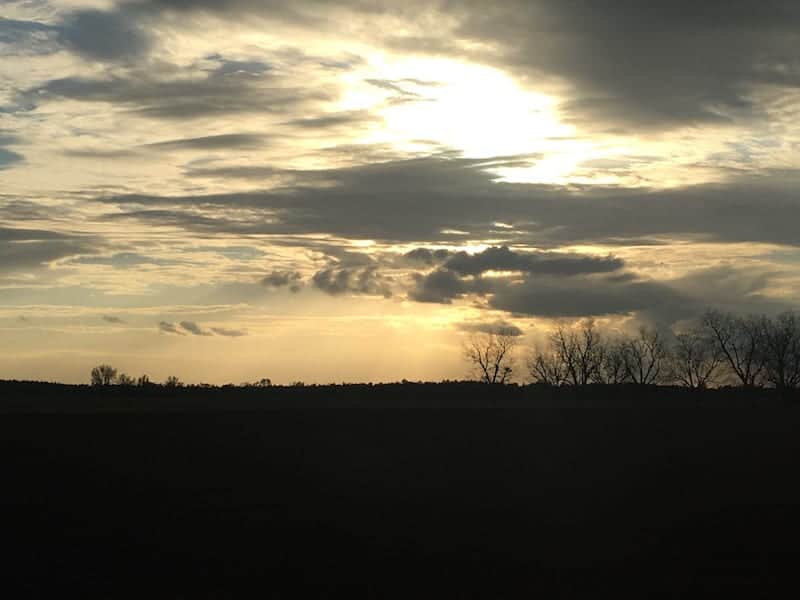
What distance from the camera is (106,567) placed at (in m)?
26.8

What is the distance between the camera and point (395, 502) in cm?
3453

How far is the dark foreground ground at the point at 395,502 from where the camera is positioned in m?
26.4

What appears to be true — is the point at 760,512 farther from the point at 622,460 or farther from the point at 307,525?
the point at 307,525

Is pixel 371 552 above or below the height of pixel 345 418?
below

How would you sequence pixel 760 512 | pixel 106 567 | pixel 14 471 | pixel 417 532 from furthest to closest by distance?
pixel 14 471, pixel 760 512, pixel 417 532, pixel 106 567

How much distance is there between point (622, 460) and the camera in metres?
42.8

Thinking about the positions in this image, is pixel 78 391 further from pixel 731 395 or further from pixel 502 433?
pixel 731 395

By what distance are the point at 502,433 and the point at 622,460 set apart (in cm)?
636

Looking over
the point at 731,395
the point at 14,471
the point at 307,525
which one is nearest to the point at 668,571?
the point at 307,525

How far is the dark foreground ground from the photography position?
86.6 ft

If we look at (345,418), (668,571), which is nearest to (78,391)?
(345,418)

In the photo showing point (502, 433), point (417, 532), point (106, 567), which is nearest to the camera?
point (106, 567)

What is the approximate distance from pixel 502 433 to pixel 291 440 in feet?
32.0

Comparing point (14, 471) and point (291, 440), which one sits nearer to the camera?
point (14, 471)
